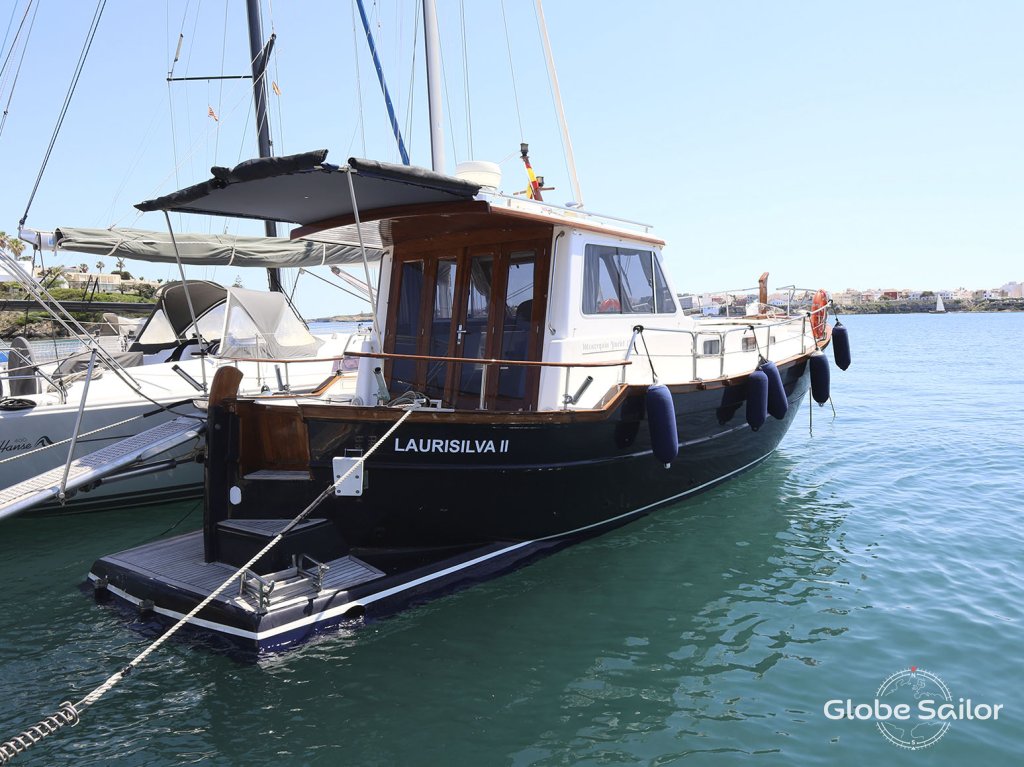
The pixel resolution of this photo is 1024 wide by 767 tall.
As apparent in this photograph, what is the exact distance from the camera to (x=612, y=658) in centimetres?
482

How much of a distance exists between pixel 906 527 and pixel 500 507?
181 inches

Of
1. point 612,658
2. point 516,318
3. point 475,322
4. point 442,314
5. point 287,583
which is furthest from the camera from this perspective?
point 442,314

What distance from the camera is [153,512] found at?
350 inches

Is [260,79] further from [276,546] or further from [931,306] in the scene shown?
[931,306]

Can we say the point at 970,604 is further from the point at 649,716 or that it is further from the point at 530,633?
the point at 530,633

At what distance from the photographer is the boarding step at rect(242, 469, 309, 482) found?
5.46 meters

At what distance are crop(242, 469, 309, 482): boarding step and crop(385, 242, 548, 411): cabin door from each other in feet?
5.09

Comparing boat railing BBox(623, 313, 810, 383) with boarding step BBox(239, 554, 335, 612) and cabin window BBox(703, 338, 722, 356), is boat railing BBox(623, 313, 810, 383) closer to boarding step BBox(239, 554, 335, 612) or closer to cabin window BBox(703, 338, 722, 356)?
cabin window BBox(703, 338, 722, 356)

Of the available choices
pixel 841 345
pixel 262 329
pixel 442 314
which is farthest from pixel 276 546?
pixel 841 345

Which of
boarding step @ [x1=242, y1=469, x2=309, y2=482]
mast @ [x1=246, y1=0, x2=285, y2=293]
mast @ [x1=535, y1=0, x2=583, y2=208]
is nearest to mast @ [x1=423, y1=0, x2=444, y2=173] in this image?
mast @ [x1=535, y1=0, x2=583, y2=208]

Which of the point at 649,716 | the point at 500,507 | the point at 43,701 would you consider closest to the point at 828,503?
the point at 500,507

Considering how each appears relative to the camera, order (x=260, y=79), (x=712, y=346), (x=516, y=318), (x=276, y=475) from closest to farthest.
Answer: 1. (x=276, y=475)
2. (x=516, y=318)
3. (x=712, y=346)
4. (x=260, y=79)

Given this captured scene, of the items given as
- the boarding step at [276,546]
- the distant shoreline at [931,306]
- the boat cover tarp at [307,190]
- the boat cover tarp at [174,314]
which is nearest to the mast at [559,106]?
the boat cover tarp at [307,190]

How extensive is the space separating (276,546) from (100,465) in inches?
79.2
